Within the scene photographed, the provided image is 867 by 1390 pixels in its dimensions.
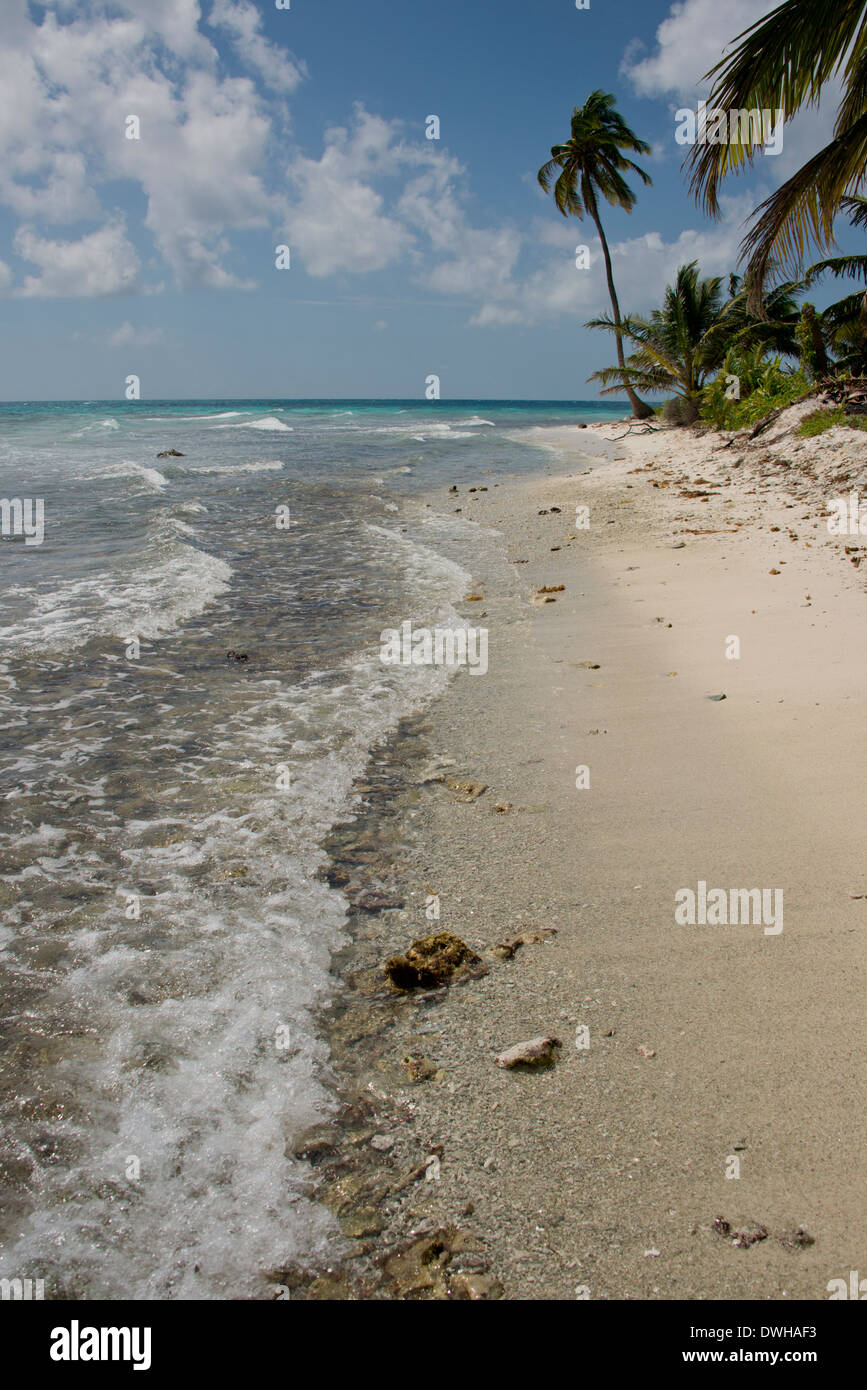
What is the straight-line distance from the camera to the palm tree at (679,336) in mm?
30188

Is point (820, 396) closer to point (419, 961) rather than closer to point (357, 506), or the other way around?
point (357, 506)

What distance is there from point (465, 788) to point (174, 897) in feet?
6.12

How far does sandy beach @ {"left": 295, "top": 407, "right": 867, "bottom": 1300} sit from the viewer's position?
Result: 2137 mm

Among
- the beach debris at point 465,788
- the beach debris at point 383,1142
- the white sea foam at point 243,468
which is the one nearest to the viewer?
the beach debris at point 383,1142

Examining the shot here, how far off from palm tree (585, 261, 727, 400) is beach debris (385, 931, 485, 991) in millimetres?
30842

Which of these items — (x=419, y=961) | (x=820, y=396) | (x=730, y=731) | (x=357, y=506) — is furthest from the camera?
(x=357, y=506)

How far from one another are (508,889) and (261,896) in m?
1.21

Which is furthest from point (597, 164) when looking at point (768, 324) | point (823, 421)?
point (823, 421)

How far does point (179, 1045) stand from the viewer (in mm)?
2875

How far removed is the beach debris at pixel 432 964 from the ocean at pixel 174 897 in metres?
0.29

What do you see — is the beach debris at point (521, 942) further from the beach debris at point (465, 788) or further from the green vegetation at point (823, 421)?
the green vegetation at point (823, 421)

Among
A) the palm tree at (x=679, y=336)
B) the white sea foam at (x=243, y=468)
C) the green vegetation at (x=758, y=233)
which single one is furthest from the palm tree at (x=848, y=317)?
the white sea foam at (x=243, y=468)

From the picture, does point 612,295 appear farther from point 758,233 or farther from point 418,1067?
point 418,1067
